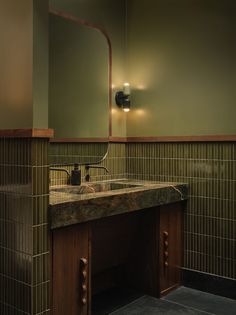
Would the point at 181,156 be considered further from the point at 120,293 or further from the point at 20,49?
the point at 20,49

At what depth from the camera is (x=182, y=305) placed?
277cm

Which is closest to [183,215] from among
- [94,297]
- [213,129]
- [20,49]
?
[213,129]

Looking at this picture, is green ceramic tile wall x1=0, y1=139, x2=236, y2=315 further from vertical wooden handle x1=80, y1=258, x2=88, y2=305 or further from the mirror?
vertical wooden handle x1=80, y1=258, x2=88, y2=305

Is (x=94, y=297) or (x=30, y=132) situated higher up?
(x=30, y=132)

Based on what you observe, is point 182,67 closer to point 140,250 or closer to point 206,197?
point 206,197

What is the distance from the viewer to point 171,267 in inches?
120

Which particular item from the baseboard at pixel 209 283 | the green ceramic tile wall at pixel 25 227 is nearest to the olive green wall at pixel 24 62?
the green ceramic tile wall at pixel 25 227

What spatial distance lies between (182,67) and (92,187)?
47.5 inches

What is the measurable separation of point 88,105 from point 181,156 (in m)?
0.87

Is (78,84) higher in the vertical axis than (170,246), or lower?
higher

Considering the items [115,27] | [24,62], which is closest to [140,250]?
[24,62]

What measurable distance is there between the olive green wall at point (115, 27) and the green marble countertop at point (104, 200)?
1.91 feet

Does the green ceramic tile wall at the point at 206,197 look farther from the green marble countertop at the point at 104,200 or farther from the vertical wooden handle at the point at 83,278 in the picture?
the vertical wooden handle at the point at 83,278

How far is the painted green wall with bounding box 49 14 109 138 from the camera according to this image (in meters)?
2.84
